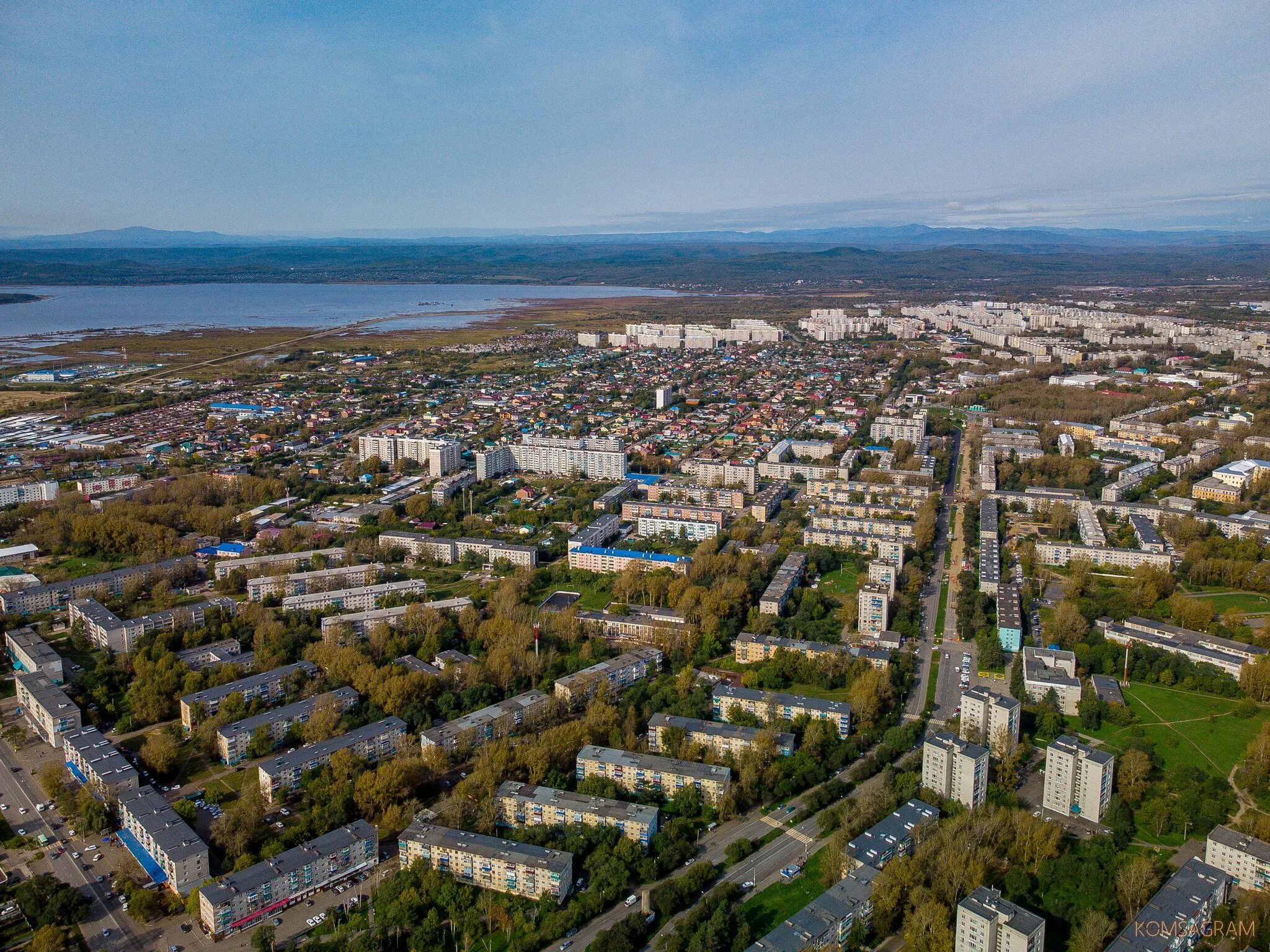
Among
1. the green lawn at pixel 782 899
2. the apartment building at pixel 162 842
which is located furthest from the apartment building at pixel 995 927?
the apartment building at pixel 162 842

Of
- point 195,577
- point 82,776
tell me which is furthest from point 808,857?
point 195,577

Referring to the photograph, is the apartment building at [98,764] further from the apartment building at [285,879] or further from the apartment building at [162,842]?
the apartment building at [285,879]

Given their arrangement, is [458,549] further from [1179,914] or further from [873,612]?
[1179,914]

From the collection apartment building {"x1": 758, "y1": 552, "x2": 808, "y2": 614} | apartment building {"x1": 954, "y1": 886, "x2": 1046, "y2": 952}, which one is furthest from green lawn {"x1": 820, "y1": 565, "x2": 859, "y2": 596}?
apartment building {"x1": 954, "y1": 886, "x2": 1046, "y2": 952}

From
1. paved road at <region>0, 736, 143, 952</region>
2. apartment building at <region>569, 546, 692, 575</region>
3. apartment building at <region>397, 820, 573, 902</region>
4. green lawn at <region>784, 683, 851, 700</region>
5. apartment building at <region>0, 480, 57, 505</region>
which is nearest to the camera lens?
paved road at <region>0, 736, 143, 952</region>

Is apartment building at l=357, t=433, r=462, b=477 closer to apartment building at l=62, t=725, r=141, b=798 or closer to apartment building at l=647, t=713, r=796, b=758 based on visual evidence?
apartment building at l=62, t=725, r=141, b=798

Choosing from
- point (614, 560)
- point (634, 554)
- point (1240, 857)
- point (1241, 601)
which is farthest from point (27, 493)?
point (1241, 601)
